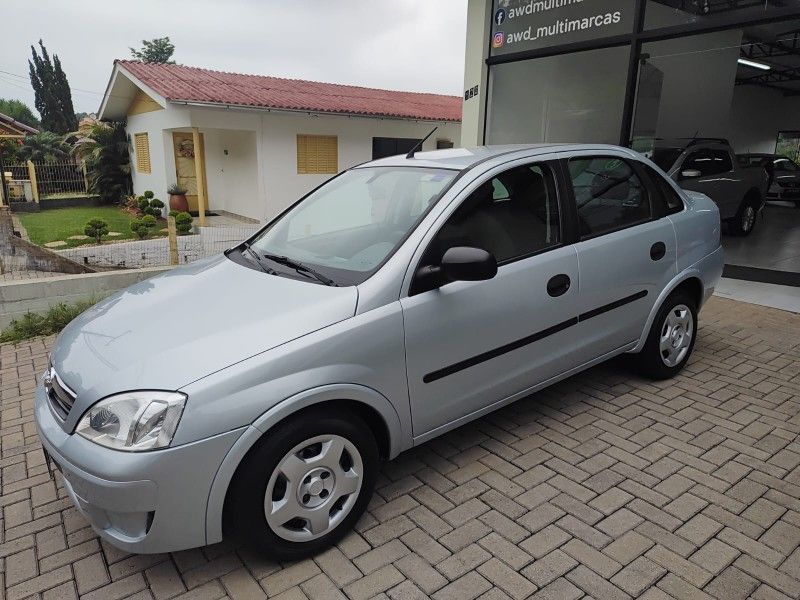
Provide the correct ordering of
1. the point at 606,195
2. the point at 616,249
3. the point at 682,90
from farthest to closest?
the point at 682,90, the point at 606,195, the point at 616,249

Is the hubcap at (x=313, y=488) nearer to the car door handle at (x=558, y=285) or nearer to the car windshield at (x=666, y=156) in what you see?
the car door handle at (x=558, y=285)

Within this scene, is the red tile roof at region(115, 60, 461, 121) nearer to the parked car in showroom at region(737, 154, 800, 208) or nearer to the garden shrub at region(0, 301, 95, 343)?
the garden shrub at region(0, 301, 95, 343)

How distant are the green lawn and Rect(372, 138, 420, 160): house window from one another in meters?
6.16

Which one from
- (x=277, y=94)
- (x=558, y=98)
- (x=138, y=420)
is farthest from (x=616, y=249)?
(x=277, y=94)

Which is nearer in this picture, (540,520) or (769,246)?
(540,520)

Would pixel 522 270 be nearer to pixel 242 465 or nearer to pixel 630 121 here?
pixel 242 465

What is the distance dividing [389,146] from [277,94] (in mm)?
3465

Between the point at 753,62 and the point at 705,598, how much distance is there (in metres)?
15.0

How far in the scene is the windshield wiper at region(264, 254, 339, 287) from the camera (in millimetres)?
2527

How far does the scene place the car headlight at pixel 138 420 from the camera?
1957mm

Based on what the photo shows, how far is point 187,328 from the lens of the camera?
230cm

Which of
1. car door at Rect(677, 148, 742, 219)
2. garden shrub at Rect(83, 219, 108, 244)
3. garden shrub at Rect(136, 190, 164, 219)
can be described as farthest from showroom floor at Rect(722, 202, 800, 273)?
garden shrub at Rect(136, 190, 164, 219)

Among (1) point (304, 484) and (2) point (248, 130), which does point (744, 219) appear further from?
(2) point (248, 130)

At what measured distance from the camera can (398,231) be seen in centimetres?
274
